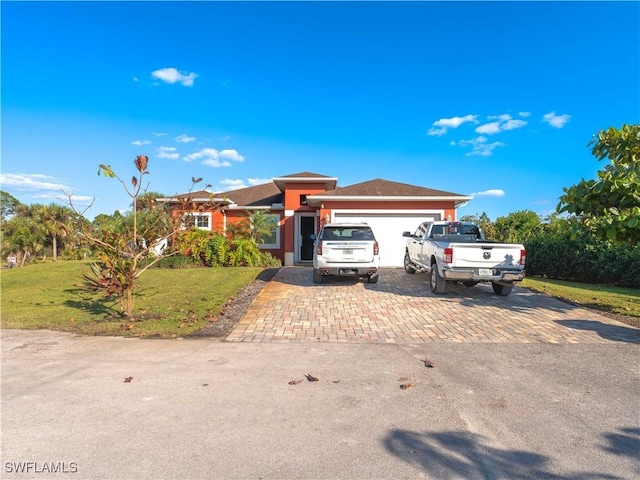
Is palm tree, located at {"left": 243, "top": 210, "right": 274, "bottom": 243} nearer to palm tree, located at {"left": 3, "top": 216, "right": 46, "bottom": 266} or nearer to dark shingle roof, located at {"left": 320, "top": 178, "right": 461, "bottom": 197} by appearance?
dark shingle roof, located at {"left": 320, "top": 178, "right": 461, "bottom": 197}

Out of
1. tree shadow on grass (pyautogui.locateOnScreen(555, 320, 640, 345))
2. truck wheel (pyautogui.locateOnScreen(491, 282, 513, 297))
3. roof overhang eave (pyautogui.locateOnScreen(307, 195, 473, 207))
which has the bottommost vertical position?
tree shadow on grass (pyautogui.locateOnScreen(555, 320, 640, 345))

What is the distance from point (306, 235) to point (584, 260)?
1173cm

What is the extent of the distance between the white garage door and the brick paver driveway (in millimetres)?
5424

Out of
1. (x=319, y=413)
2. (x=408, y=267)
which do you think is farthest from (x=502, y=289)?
(x=319, y=413)

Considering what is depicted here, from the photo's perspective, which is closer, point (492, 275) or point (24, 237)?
point (492, 275)

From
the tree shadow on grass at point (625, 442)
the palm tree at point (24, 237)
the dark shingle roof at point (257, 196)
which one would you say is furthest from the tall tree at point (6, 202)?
the tree shadow on grass at point (625, 442)

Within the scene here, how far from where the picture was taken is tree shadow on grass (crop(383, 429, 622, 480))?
267cm

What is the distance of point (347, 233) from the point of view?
11.4m

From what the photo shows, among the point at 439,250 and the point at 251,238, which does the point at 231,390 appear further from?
the point at 251,238

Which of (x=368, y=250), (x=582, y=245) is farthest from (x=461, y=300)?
(x=582, y=245)

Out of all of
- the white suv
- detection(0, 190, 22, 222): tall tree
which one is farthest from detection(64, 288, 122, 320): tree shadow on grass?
detection(0, 190, 22, 222): tall tree

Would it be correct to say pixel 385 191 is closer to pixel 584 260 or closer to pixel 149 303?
pixel 584 260

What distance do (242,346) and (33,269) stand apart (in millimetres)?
14960

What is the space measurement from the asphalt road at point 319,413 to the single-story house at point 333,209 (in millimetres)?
9939
